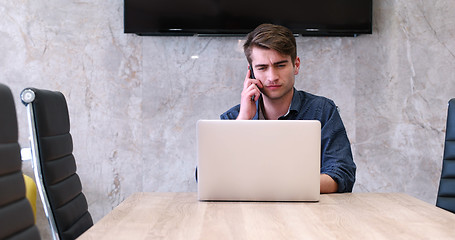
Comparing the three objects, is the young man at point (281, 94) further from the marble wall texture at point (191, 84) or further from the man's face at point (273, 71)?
the marble wall texture at point (191, 84)

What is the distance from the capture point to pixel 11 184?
1.07 meters

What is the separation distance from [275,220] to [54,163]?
0.77 m

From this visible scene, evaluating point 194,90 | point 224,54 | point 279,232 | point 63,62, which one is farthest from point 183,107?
point 279,232

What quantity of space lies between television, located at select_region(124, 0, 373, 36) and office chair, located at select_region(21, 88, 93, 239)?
1.59 metres

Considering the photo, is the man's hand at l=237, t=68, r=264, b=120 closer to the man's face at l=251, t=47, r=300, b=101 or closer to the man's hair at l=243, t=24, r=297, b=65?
the man's face at l=251, t=47, r=300, b=101

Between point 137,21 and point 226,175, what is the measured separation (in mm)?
1994

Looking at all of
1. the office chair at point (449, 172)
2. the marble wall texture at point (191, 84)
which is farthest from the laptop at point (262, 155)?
the marble wall texture at point (191, 84)

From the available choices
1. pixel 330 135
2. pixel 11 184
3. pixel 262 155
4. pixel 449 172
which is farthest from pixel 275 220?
pixel 449 172

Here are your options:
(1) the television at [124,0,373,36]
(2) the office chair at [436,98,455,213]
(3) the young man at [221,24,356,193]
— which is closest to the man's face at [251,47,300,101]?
(3) the young man at [221,24,356,193]

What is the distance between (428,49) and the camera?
10.6ft

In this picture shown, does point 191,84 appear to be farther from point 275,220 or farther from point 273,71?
point 275,220

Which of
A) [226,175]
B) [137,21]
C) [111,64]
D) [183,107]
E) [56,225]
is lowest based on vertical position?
[56,225]

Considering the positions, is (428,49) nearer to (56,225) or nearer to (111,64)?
(111,64)

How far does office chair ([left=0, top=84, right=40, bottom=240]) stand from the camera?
40.7 inches
